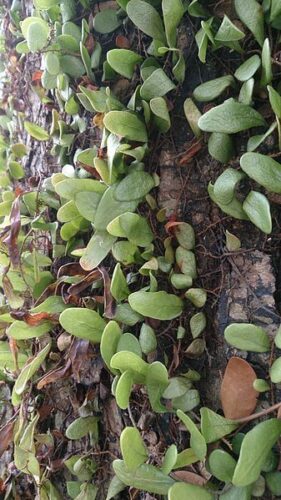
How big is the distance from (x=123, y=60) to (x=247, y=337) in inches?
25.4

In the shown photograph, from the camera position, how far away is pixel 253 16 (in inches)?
35.4

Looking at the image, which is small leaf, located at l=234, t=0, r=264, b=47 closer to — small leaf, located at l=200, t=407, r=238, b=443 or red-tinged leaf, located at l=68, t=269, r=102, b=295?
red-tinged leaf, located at l=68, t=269, r=102, b=295

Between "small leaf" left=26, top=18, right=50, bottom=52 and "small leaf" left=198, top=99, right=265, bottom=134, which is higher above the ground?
"small leaf" left=26, top=18, right=50, bottom=52

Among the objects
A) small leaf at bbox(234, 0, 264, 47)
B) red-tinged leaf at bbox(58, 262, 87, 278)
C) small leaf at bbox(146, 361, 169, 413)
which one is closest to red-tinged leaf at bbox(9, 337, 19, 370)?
red-tinged leaf at bbox(58, 262, 87, 278)

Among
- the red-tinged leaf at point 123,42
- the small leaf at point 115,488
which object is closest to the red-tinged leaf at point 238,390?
the small leaf at point 115,488

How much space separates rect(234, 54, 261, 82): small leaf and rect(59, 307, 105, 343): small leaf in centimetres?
55

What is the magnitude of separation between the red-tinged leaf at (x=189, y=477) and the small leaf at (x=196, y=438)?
5 cm

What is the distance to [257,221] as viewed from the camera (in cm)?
86

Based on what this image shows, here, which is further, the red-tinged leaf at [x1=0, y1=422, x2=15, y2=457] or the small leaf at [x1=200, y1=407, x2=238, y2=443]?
the red-tinged leaf at [x1=0, y1=422, x2=15, y2=457]

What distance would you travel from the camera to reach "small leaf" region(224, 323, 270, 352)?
841 mm

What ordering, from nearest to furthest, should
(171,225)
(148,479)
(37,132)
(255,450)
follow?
(255,450) → (148,479) → (171,225) → (37,132)

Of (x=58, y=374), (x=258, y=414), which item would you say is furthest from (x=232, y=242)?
(x=58, y=374)

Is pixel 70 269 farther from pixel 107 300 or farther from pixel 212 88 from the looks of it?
pixel 212 88

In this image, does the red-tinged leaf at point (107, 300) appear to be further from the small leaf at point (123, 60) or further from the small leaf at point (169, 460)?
the small leaf at point (123, 60)
